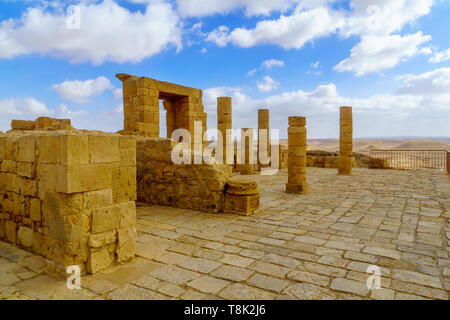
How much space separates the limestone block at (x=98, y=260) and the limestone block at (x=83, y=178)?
33.1 inches

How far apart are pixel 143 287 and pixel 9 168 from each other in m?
3.07

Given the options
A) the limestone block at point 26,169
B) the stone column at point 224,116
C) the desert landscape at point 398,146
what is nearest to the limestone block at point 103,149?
the limestone block at point 26,169

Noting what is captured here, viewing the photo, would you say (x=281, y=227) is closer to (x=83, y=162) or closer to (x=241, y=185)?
(x=241, y=185)

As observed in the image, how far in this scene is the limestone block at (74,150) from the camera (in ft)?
11.3

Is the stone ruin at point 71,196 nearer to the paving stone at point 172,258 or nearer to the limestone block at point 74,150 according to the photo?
the limestone block at point 74,150

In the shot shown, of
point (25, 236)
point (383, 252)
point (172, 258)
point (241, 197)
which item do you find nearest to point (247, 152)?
point (241, 197)

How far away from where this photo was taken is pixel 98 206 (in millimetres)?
3826

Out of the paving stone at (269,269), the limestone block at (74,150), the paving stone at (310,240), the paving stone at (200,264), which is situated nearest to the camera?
the limestone block at (74,150)

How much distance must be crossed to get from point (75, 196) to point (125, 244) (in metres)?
0.99

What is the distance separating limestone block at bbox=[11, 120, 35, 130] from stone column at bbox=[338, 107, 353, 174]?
14.4 metres

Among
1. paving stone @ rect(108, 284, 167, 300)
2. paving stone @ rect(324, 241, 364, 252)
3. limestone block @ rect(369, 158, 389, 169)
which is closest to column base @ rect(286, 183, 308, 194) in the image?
paving stone @ rect(324, 241, 364, 252)
